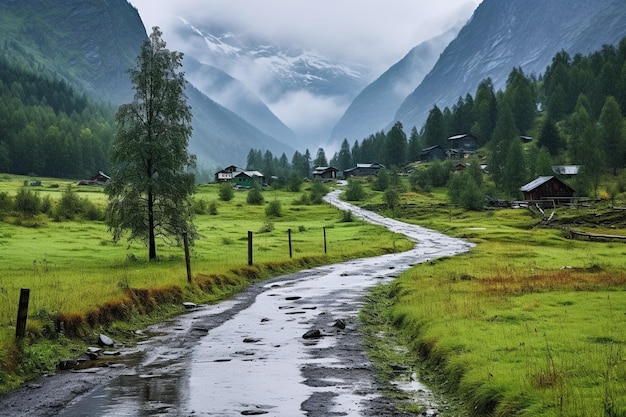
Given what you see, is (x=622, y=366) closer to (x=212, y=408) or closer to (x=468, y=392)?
(x=468, y=392)

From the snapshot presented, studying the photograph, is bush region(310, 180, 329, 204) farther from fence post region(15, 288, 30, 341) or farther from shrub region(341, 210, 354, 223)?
fence post region(15, 288, 30, 341)

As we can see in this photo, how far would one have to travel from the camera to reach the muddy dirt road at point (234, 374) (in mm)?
17844

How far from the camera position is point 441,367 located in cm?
2134

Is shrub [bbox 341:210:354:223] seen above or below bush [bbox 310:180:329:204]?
below

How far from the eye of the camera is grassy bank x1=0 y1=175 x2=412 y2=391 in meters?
25.8

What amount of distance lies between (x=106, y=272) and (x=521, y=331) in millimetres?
31692

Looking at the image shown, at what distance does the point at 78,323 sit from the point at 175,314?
8.97 meters

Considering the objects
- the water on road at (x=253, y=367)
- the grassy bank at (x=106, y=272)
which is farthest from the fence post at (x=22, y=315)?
the water on road at (x=253, y=367)

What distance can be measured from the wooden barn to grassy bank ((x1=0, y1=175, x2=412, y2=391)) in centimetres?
5309

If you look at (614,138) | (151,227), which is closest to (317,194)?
(614,138)

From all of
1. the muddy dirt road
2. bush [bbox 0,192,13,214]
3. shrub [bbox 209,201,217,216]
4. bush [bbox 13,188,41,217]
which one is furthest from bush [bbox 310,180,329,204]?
the muddy dirt road

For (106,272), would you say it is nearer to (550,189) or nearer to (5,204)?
(5,204)

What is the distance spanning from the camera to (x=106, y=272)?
Answer: 4453cm

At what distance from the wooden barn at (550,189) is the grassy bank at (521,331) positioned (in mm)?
84981
